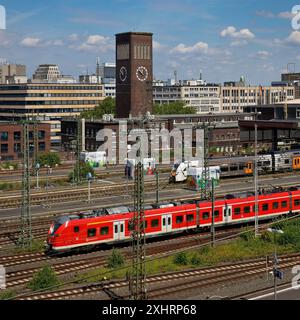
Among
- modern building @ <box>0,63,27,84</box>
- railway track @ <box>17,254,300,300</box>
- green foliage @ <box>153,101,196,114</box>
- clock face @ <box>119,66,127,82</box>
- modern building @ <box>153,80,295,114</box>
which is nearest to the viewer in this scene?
railway track @ <box>17,254,300,300</box>

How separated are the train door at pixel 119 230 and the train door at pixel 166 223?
8.47 ft

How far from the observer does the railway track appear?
22.3 m

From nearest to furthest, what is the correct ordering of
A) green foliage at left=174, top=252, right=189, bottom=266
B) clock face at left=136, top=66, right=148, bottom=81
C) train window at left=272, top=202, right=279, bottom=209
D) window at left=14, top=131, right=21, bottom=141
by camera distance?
1. green foliage at left=174, top=252, right=189, bottom=266
2. train window at left=272, top=202, right=279, bottom=209
3. window at left=14, top=131, right=21, bottom=141
4. clock face at left=136, top=66, right=148, bottom=81

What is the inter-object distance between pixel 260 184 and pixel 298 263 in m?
23.9

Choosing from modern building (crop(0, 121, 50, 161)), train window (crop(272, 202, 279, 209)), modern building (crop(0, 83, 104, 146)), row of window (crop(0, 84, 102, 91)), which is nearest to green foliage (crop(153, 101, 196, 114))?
modern building (crop(0, 83, 104, 146))

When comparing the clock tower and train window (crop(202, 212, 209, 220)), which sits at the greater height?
the clock tower

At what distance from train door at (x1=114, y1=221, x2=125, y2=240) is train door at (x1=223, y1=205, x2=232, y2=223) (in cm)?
708

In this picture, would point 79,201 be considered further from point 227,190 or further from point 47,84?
point 47,84

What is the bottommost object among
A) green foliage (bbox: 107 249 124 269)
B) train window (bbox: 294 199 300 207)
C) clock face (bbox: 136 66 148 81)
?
green foliage (bbox: 107 249 124 269)

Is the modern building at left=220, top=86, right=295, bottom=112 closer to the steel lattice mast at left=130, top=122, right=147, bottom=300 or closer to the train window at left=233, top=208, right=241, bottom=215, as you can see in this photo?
the train window at left=233, top=208, right=241, bottom=215

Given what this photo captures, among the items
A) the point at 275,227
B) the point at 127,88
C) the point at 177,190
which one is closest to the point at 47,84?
the point at 127,88

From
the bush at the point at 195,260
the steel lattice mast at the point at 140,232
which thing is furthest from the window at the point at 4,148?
the steel lattice mast at the point at 140,232

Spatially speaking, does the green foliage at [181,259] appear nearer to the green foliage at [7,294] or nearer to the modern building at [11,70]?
the green foliage at [7,294]

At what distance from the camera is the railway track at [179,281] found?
22.3 metres
